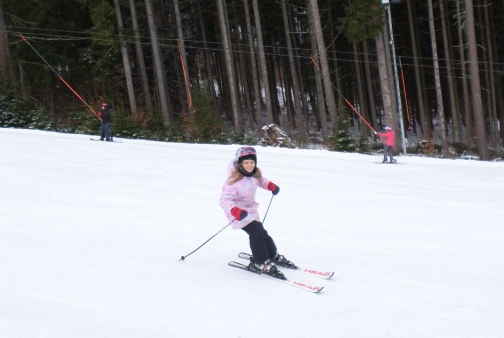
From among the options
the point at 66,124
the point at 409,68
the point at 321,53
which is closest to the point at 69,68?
the point at 66,124

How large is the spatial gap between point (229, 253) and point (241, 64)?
31.4 meters

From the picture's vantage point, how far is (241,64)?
3706cm

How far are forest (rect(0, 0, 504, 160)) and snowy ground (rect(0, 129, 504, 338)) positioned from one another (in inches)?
367

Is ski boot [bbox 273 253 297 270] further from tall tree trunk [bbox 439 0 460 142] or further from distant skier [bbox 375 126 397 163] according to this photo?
tall tree trunk [bbox 439 0 460 142]

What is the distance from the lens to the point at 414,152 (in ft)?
84.4

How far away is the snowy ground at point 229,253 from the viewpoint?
4.58m

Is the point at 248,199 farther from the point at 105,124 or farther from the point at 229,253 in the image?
the point at 105,124

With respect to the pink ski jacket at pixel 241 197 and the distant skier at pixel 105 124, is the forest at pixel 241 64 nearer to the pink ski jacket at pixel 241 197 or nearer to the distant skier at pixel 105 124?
the distant skier at pixel 105 124

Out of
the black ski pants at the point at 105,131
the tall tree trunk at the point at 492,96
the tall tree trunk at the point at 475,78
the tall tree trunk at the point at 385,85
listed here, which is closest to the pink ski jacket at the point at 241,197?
the black ski pants at the point at 105,131

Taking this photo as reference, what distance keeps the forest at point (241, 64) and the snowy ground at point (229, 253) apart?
9330 mm

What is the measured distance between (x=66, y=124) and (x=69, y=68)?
7.83 metres

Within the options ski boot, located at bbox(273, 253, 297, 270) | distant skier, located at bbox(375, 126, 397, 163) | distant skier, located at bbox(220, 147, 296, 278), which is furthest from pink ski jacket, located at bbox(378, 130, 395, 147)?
distant skier, located at bbox(220, 147, 296, 278)

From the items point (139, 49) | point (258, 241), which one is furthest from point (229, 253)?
point (139, 49)

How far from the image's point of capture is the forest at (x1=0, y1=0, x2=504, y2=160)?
22.9m
